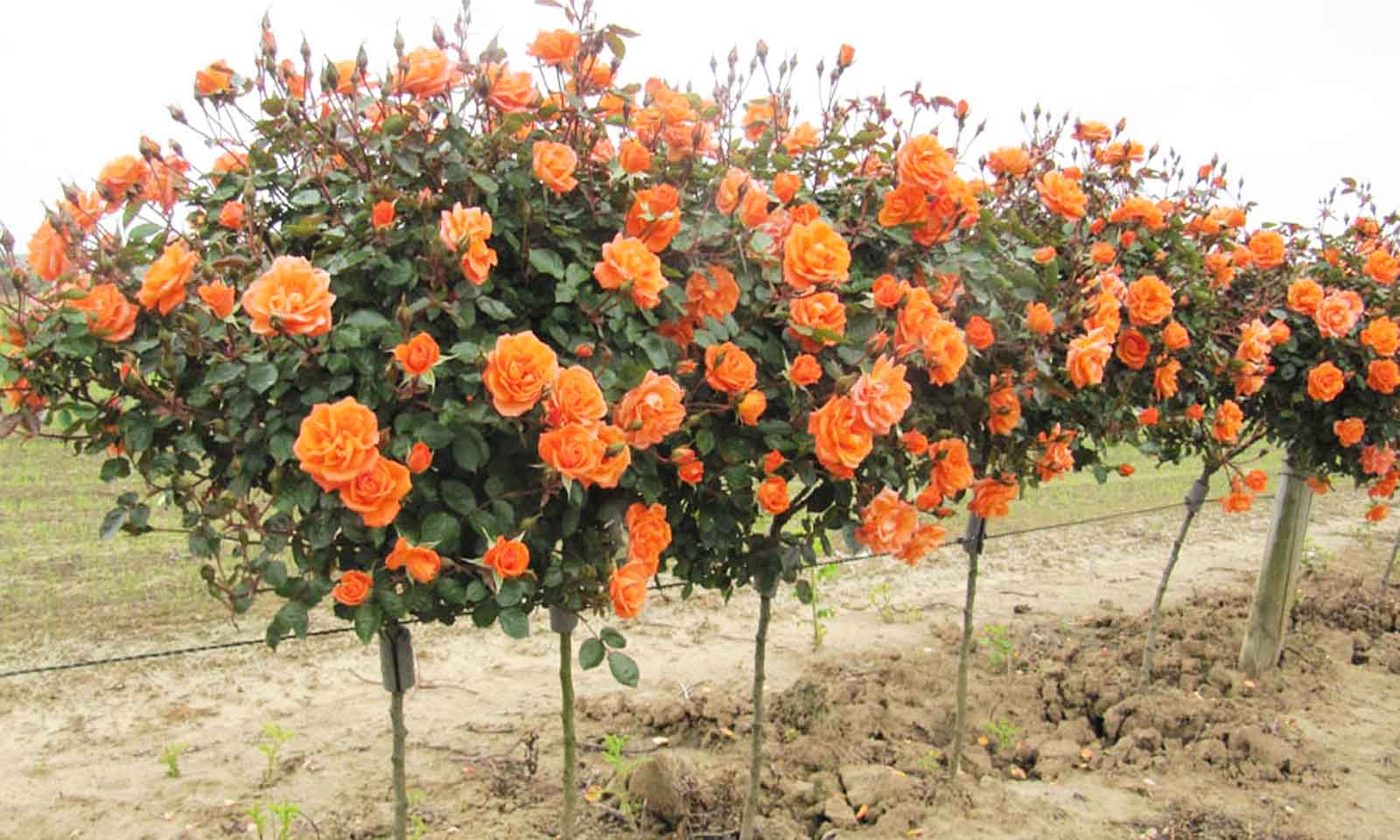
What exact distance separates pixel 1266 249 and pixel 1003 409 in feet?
5.14

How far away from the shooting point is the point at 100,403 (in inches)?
67.4

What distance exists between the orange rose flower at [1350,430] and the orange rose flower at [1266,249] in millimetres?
773

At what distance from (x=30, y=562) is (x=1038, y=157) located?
4664mm

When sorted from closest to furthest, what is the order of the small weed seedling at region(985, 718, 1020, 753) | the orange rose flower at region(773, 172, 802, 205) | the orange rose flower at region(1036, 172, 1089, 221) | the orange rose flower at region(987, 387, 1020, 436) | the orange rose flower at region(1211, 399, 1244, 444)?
1. the orange rose flower at region(773, 172, 802, 205)
2. the orange rose flower at region(987, 387, 1020, 436)
3. the orange rose flower at region(1036, 172, 1089, 221)
4. the orange rose flower at region(1211, 399, 1244, 444)
5. the small weed seedling at region(985, 718, 1020, 753)

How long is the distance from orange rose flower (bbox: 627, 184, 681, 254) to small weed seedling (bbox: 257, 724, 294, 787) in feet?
6.30

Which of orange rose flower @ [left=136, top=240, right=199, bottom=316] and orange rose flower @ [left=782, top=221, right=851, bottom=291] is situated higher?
orange rose flower @ [left=782, top=221, right=851, bottom=291]

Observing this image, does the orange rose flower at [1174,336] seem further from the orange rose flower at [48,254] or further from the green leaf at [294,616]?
the orange rose flower at [48,254]

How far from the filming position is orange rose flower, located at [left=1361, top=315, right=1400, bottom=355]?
11.1ft

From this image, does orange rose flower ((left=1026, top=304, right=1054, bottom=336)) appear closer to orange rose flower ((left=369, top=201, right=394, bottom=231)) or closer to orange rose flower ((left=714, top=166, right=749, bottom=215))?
orange rose flower ((left=714, top=166, right=749, bottom=215))

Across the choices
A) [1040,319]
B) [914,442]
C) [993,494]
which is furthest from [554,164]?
[993,494]

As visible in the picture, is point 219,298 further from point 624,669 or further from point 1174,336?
point 1174,336

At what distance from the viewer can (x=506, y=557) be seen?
1.62 m

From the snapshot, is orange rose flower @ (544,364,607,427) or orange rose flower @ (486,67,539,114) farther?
orange rose flower @ (486,67,539,114)

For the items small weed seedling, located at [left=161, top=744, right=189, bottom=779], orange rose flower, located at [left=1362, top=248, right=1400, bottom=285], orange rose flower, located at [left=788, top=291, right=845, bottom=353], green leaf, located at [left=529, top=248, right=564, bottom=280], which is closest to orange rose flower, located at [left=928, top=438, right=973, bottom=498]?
orange rose flower, located at [left=788, top=291, right=845, bottom=353]
